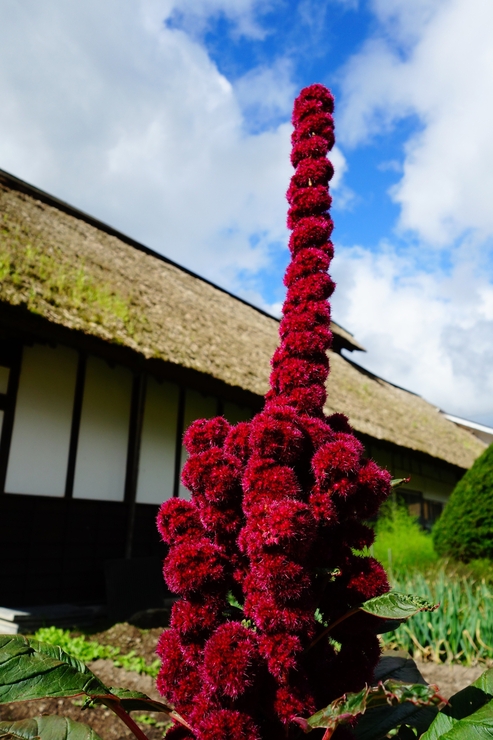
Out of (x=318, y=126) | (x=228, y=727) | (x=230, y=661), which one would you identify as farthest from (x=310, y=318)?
(x=228, y=727)

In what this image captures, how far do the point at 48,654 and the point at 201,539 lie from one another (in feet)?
1.30

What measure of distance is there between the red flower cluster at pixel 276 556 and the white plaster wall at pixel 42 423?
4.82 m

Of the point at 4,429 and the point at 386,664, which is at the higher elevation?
the point at 4,429

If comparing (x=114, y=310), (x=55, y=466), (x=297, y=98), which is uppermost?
(x=114, y=310)

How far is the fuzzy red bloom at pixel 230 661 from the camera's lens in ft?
3.46

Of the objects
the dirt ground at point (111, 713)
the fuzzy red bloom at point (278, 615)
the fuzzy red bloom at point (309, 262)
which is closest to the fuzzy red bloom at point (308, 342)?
the fuzzy red bloom at point (309, 262)

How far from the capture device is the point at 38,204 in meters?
8.30

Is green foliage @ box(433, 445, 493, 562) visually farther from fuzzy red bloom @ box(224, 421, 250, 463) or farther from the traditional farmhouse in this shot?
fuzzy red bloom @ box(224, 421, 250, 463)

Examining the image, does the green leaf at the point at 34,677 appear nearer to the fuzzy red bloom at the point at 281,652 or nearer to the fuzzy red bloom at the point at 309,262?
the fuzzy red bloom at the point at 281,652

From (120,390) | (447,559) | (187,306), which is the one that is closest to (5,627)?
(120,390)

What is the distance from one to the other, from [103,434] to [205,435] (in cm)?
540

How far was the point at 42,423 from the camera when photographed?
19.5 ft

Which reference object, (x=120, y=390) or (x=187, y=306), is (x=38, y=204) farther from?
(x=120, y=390)

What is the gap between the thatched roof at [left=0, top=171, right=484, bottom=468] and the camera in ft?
18.5
